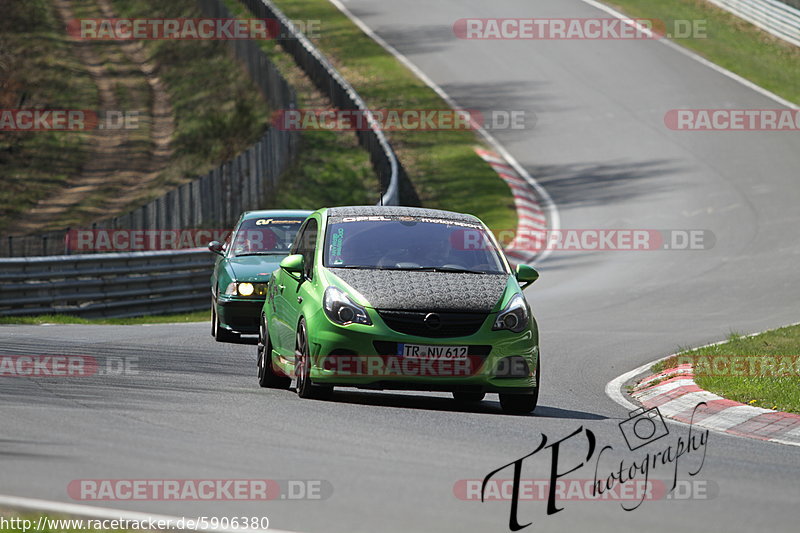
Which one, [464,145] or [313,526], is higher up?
[313,526]

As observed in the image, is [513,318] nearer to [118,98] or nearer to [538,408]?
[538,408]

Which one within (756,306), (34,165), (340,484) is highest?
(340,484)

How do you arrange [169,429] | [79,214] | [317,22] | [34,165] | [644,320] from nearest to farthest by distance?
[169,429], [644,320], [79,214], [34,165], [317,22]

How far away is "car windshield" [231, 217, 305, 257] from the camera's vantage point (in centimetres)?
1702

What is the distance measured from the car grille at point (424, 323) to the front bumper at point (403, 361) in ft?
0.13

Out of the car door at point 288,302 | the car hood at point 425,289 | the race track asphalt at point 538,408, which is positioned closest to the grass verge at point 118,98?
the race track asphalt at point 538,408

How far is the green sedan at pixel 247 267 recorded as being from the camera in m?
16.1

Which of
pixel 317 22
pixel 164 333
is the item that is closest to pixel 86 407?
pixel 164 333

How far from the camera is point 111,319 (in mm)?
21109

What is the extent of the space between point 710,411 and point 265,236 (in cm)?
729

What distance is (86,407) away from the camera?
9898mm

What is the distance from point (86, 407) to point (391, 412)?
7.23 feet

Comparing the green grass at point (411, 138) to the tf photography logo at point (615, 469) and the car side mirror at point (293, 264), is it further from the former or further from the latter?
A: the tf photography logo at point (615, 469)

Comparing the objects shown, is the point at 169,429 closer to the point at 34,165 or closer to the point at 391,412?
the point at 391,412
